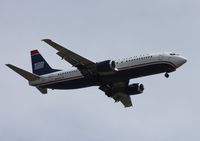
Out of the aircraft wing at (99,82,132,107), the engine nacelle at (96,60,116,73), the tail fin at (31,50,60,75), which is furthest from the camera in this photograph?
the tail fin at (31,50,60,75)

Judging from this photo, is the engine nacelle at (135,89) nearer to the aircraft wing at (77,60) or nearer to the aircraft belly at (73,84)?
the aircraft belly at (73,84)

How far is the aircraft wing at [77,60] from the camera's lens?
266 ft

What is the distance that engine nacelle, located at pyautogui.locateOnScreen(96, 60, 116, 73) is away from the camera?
267 feet

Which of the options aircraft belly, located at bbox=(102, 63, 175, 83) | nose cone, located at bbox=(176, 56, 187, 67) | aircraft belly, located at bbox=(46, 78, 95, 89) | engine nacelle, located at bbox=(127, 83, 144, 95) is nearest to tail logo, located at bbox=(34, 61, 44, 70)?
aircraft belly, located at bbox=(46, 78, 95, 89)

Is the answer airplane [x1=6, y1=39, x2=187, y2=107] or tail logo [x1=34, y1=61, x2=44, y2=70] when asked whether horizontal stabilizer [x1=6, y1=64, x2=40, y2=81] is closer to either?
airplane [x1=6, y1=39, x2=187, y2=107]

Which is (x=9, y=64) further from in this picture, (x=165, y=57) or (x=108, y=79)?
(x=165, y=57)

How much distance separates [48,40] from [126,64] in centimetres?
1097

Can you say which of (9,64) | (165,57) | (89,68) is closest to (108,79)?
(89,68)

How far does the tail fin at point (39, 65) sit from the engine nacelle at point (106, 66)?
1171cm

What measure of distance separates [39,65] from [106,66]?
55.2ft

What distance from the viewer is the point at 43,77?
89.7 m

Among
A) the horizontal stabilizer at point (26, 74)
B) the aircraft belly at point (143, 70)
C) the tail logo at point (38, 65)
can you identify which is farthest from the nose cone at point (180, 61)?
the tail logo at point (38, 65)

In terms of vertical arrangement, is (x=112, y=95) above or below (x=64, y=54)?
below

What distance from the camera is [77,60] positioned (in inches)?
3270
